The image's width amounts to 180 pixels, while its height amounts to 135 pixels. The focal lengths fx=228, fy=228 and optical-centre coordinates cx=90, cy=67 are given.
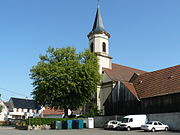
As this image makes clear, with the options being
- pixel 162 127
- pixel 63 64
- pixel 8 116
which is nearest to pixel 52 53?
pixel 63 64

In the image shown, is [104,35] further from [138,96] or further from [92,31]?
[138,96]

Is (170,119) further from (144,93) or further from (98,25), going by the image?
(98,25)

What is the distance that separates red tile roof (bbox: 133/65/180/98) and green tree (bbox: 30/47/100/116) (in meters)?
9.28

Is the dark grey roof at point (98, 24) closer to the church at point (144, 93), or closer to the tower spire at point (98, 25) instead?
→ the tower spire at point (98, 25)

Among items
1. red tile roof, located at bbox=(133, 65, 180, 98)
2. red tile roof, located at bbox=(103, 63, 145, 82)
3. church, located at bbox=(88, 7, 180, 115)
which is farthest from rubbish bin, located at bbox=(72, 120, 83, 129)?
red tile roof, located at bbox=(103, 63, 145, 82)

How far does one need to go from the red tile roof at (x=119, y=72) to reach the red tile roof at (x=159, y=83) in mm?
11575

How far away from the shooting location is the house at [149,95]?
30.0 metres

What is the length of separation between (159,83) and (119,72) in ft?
66.7

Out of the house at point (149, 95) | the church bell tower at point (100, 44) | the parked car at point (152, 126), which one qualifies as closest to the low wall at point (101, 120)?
the house at point (149, 95)

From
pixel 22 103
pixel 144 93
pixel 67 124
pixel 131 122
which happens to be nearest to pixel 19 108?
pixel 22 103

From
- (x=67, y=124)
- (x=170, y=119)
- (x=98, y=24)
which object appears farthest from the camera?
(x=98, y=24)

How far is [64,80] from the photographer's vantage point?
4019 cm

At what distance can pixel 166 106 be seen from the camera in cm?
2994

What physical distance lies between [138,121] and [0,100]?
61174 mm
